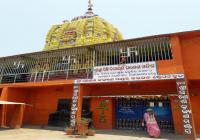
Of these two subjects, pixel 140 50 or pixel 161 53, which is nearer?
pixel 161 53

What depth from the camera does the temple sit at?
1070 cm

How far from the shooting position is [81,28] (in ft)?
105

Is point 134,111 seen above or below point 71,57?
below

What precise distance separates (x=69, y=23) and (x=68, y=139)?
2884 centimetres

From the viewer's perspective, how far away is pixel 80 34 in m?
31.1

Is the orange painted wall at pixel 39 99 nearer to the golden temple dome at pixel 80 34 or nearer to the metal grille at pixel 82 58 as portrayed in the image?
the metal grille at pixel 82 58

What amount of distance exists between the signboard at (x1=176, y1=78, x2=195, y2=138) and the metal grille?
231 centimetres

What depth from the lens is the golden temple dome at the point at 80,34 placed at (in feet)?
99.8

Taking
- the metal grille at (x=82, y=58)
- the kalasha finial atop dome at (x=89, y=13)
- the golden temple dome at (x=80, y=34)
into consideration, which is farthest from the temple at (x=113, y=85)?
the kalasha finial atop dome at (x=89, y=13)

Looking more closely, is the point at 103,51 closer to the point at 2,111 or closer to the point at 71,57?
the point at 71,57

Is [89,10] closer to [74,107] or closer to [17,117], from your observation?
[17,117]

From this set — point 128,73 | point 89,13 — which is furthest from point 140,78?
point 89,13

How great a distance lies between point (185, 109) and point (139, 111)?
13.0 ft

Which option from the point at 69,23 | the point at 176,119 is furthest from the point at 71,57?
the point at 69,23
